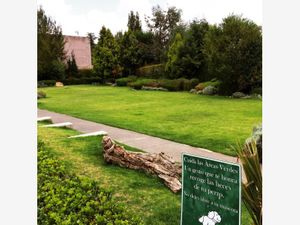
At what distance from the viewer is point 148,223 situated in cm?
316

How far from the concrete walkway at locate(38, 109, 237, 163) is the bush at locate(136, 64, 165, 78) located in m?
0.48

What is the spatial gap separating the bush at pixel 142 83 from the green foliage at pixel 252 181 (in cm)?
102

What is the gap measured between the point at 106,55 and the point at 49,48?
586 millimetres

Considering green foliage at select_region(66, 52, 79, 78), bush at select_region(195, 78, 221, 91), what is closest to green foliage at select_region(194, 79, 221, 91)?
bush at select_region(195, 78, 221, 91)

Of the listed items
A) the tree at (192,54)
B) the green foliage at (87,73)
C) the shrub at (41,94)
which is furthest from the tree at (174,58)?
the shrub at (41,94)

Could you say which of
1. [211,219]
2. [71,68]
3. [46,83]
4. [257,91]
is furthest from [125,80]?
[211,219]

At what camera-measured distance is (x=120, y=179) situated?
3582mm

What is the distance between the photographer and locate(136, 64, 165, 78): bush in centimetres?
325

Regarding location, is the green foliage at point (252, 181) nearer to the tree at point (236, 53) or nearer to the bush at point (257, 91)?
the bush at point (257, 91)

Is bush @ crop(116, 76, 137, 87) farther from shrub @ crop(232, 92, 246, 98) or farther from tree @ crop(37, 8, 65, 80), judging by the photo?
shrub @ crop(232, 92, 246, 98)

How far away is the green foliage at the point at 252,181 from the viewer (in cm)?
242
